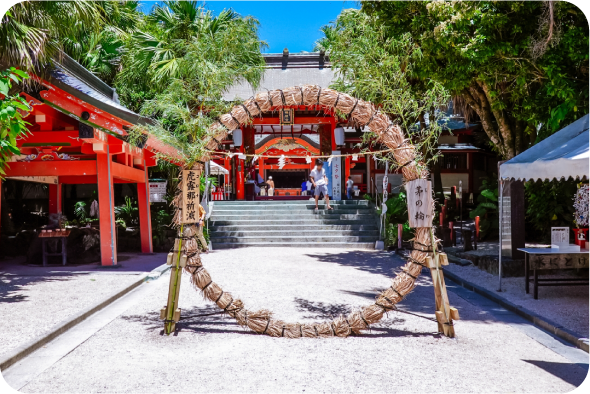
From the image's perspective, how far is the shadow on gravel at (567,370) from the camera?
382 cm

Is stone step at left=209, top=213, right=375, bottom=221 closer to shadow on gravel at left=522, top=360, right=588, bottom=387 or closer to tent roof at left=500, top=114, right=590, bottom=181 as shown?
tent roof at left=500, top=114, right=590, bottom=181

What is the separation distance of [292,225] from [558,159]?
10.3 m

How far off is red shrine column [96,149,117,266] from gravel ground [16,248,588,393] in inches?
159

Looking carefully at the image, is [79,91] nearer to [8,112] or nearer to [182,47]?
[8,112]

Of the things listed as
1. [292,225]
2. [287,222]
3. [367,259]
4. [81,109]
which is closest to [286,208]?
[287,222]

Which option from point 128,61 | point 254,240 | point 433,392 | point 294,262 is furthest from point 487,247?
point 128,61

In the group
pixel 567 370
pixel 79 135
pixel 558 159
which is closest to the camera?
pixel 567 370

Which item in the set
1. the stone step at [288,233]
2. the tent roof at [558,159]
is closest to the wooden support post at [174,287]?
the tent roof at [558,159]

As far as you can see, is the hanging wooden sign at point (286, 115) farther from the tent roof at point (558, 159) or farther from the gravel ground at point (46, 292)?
the tent roof at point (558, 159)

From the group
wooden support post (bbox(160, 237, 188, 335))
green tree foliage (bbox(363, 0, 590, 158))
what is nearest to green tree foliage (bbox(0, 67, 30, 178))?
wooden support post (bbox(160, 237, 188, 335))

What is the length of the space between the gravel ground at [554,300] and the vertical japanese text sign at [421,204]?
2.09 m

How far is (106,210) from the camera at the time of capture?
10273mm

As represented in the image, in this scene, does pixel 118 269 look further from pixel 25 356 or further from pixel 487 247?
pixel 487 247

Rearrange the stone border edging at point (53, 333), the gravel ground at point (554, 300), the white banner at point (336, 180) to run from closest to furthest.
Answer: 1. the stone border edging at point (53, 333)
2. the gravel ground at point (554, 300)
3. the white banner at point (336, 180)
